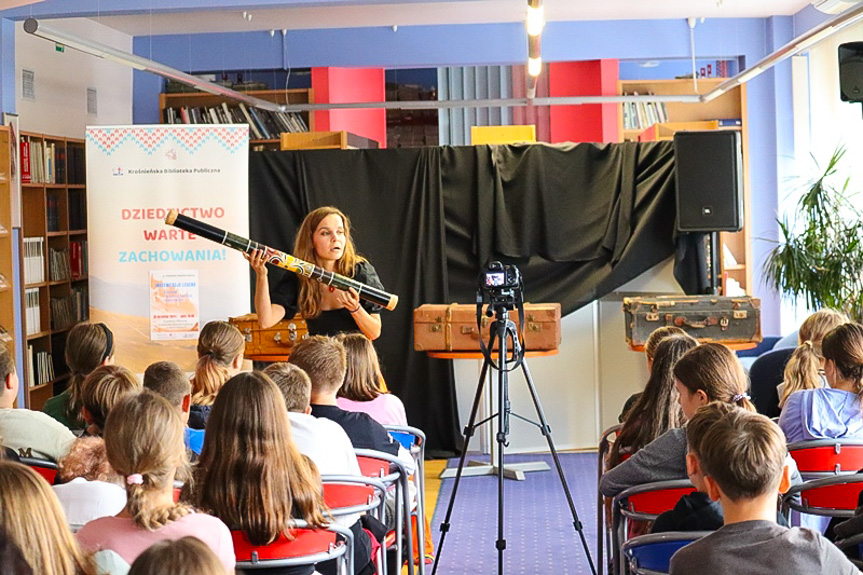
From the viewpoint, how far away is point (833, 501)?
3.00m

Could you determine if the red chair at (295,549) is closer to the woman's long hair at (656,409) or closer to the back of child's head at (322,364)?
the back of child's head at (322,364)

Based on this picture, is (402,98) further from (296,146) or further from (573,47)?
(296,146)

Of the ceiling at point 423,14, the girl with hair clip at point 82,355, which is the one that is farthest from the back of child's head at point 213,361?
the ceiling at point 423,14

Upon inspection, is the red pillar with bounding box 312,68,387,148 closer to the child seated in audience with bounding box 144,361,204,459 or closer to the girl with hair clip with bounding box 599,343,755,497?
the child seated in audience with bounding box 144,361,204,459

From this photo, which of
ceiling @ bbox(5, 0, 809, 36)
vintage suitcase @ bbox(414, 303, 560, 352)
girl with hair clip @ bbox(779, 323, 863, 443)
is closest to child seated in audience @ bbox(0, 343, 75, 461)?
girl with hair clip @ bbox(779, 323, 863, 443)

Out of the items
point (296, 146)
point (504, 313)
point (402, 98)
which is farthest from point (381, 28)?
point (504, 313)

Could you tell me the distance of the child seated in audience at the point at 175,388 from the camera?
3.37 metres

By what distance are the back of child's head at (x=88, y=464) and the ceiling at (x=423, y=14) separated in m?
6.62

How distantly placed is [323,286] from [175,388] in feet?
4.91

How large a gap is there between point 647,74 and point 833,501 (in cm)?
917

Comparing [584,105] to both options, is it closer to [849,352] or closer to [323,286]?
[323,286]

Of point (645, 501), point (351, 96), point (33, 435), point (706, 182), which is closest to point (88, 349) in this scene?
point (33, 435)

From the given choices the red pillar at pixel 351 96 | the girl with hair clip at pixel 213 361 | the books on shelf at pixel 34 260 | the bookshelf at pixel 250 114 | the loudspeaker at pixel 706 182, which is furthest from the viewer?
the red pillar at pixel 351 96

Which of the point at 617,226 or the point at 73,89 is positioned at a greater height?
the point at 73,89
